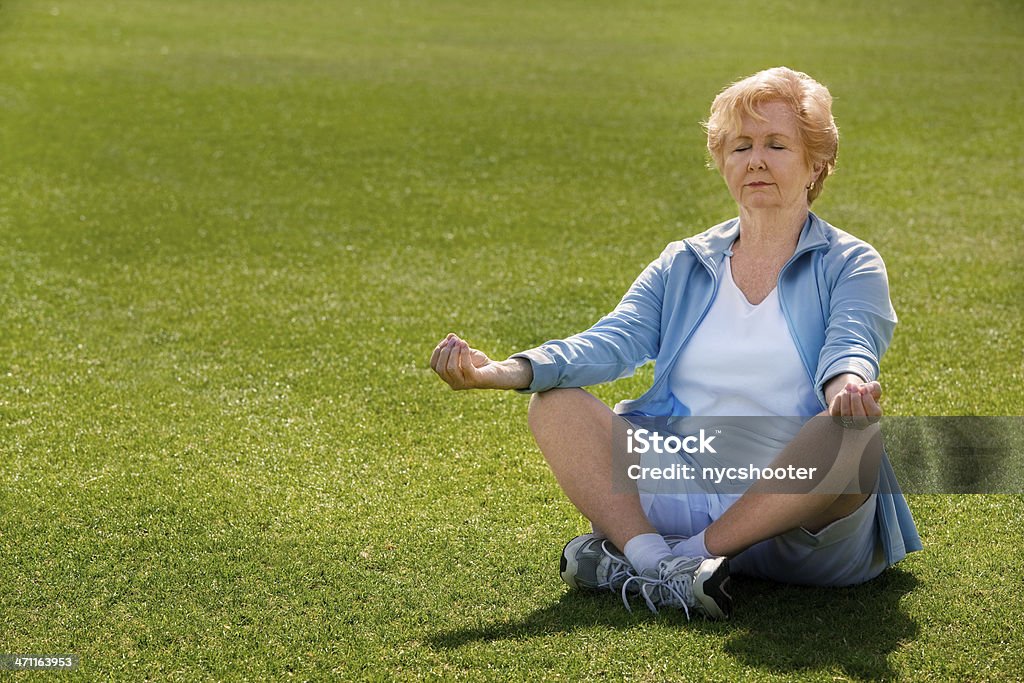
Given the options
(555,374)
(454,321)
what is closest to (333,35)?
(454,321)

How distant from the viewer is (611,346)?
139 inches

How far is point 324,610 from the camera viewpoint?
348 cm

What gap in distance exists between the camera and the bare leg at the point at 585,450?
3436 millimetres

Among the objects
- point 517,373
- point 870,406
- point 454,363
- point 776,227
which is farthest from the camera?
point 776,227

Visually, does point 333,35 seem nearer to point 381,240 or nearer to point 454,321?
point 381,240

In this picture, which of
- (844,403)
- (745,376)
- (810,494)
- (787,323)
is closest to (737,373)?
(745,376)

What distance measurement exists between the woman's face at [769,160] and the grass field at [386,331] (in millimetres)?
1051

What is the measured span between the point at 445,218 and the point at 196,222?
1630 millimetres

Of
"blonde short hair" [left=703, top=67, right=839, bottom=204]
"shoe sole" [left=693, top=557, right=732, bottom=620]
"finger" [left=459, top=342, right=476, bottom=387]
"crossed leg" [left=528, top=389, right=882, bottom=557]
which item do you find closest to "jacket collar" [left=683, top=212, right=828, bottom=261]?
"blonde short hair" [left=703, top=67, right=839, bottom=204]

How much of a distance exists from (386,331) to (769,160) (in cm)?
315

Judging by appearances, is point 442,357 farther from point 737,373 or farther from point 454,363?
point 737,373

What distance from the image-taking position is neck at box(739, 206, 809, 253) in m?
3.55

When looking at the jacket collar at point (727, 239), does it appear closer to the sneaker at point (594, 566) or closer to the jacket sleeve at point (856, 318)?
the jacket sleeve at point (856, 318)

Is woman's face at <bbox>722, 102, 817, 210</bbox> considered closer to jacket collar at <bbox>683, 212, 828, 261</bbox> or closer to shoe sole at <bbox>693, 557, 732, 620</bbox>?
jacket collar at <bbox>683, 212, 828, 261</bbox>
